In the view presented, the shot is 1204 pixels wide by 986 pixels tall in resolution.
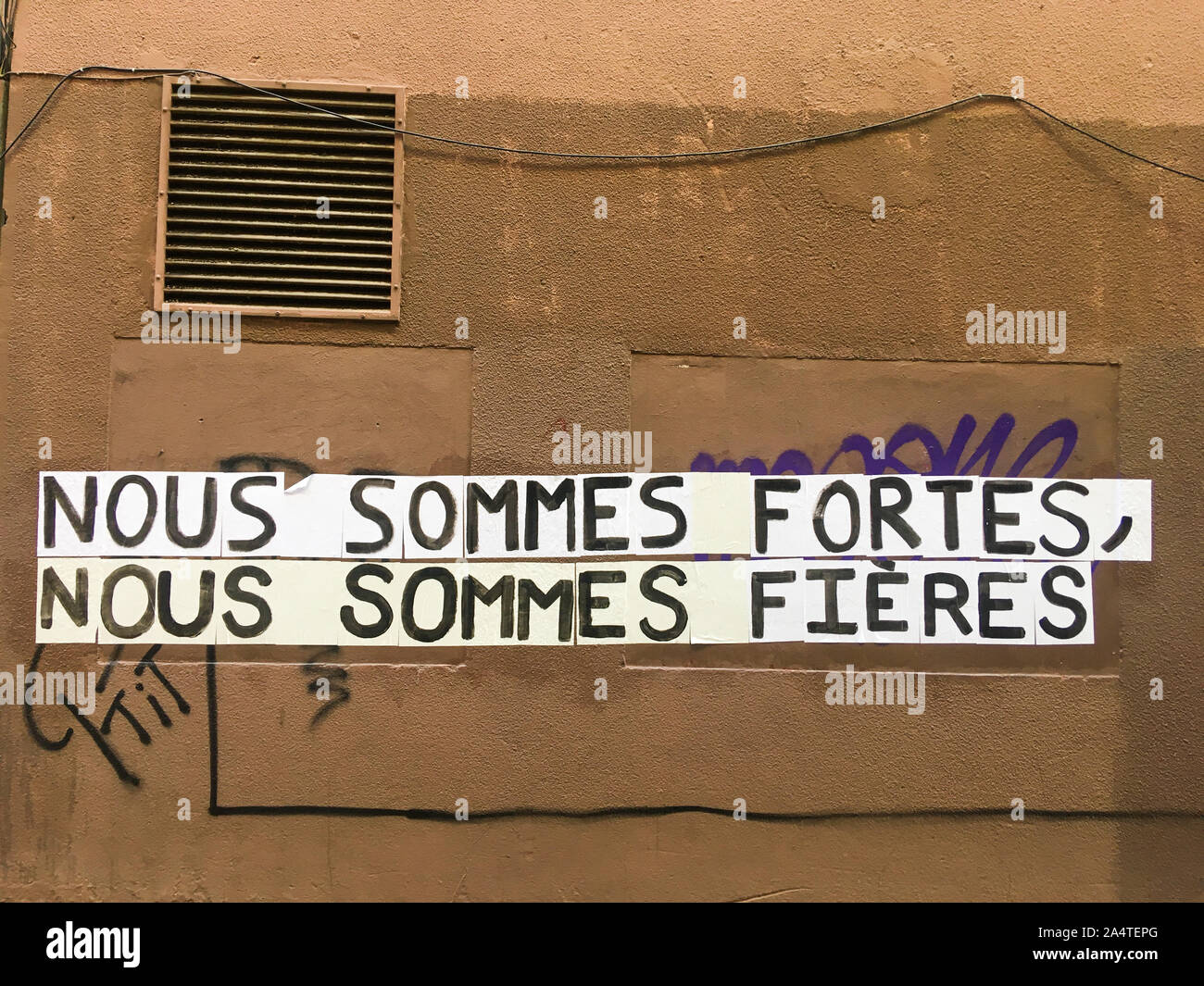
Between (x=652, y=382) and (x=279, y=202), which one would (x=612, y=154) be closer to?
(x=652, y=382)

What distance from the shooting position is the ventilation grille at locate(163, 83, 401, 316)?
Result: 4914 mm

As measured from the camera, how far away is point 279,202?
4.96 meters

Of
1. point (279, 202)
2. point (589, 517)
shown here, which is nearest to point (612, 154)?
point (279, 202)

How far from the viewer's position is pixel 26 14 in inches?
192

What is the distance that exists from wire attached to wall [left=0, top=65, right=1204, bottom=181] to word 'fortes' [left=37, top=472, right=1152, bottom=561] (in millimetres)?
1690

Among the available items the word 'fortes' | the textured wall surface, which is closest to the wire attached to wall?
the textured wall surface

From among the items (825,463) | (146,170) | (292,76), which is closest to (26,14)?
(146,170)

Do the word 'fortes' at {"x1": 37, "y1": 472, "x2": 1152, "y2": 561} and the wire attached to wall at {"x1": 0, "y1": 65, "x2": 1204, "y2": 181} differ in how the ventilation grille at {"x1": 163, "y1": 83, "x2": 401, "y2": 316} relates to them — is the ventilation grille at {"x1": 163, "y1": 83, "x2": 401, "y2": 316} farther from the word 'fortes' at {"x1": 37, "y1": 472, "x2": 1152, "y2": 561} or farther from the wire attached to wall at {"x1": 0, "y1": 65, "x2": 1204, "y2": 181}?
the word 'fortes' at {"x1": 37, "y1": 472, "x2": 1152, "y2": 561}

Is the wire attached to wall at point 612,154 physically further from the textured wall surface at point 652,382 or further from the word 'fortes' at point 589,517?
the word 'fortes' at point 589,517

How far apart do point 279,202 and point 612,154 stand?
5.78ft

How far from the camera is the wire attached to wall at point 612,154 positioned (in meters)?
4.88

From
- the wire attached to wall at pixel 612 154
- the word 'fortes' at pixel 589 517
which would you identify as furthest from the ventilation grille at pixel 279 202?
the word 'fortes' at pixel 589 517

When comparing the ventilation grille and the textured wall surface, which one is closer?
the textured wall surface

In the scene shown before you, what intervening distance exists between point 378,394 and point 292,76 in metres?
1.73
